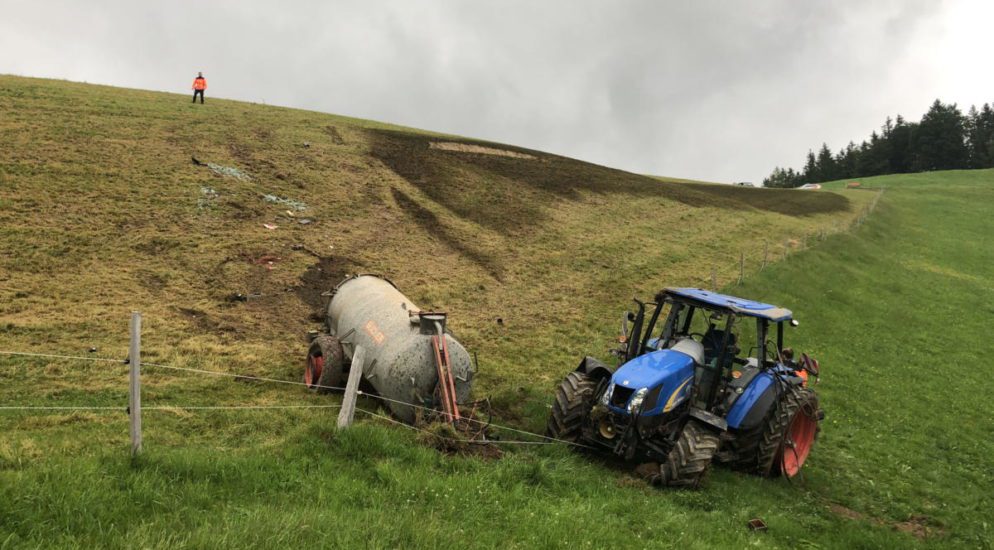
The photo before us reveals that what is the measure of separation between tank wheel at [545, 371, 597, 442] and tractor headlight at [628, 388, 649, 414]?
0.97m

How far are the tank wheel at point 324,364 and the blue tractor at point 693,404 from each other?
4.28 metres

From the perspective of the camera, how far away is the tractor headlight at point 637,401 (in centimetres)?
812

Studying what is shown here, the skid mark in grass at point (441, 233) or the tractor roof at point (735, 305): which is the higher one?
the skid mark in grass at point (441, 233)

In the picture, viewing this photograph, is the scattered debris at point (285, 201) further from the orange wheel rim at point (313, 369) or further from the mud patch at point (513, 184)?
the orange wheel rim at point (313, 369)

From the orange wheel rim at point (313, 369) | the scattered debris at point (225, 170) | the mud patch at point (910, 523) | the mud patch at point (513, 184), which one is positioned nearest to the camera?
the mud patch at point (910, 523)

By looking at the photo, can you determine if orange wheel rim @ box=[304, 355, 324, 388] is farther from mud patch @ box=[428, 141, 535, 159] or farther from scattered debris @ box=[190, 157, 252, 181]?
mud patch @ box=[428, 141, 535, 159]

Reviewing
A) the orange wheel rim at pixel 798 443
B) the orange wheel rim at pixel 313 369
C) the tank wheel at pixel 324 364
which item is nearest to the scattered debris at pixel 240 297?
the tank wheel at pixel 324 364

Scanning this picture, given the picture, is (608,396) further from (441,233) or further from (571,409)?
(441,233)

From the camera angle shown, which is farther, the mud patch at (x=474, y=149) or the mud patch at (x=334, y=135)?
the mud patch at (x=474, y=149)

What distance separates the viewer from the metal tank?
9.31m

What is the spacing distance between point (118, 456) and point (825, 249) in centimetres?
2999

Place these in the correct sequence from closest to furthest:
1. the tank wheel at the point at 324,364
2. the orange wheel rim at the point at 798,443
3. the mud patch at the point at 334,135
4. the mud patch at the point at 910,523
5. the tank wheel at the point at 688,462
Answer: the tank wheel at the point at 688,462 < the mud patch at the point at 910,523 < the orange wheel rim at the point at 798,443 < the tank wheel at the point at 324,364 < the mud patch at the point at 334,135

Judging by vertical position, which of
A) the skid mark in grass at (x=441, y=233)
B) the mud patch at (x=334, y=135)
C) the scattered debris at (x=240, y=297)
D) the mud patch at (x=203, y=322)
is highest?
the mud patch at (x=334, y=135)

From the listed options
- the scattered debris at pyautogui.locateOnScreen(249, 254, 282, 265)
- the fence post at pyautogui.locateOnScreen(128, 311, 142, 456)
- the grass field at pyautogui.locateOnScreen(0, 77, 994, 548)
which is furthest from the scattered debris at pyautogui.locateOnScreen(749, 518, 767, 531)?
the scattered debris at pyautogui.locateOnScreen(249, 254, 282, 265)
